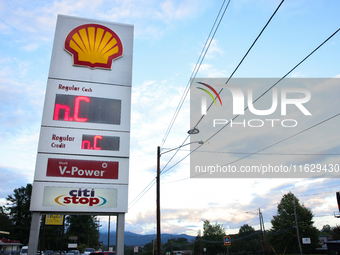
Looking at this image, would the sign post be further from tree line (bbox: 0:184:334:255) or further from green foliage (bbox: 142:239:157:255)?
green foliage (bbox: 142:239:157:255)

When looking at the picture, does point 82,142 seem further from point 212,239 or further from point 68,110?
point 212,239

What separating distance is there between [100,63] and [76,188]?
6225 mm

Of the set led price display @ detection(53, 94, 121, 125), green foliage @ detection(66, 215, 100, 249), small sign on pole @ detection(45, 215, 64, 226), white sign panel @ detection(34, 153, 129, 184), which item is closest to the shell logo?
led price display @ detection(53, 94, 121, 125)

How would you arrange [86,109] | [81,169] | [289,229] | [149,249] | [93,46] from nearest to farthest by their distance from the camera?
1. [81,169]
2. [86,109]
3. [93,46]
4. [289,229]
5. [149,249]

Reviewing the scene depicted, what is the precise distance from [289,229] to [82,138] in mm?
69229

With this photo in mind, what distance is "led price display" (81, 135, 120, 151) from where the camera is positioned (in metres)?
13.4

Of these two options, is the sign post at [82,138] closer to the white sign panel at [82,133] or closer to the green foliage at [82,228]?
the white sign panel at [82,133]

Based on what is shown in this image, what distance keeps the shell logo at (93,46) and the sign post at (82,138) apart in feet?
0.16

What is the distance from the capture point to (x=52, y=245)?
3118 inches

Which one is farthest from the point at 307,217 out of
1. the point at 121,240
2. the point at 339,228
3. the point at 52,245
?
the point at 121,240

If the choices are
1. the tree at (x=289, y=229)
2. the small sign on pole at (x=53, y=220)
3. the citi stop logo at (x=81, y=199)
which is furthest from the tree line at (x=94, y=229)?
the citi stop logo at (x=81, y=199)

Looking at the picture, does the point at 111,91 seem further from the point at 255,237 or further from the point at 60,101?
the point at 255,237

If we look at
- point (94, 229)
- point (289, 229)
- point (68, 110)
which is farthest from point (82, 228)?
point (68, 110)

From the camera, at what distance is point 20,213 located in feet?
281
